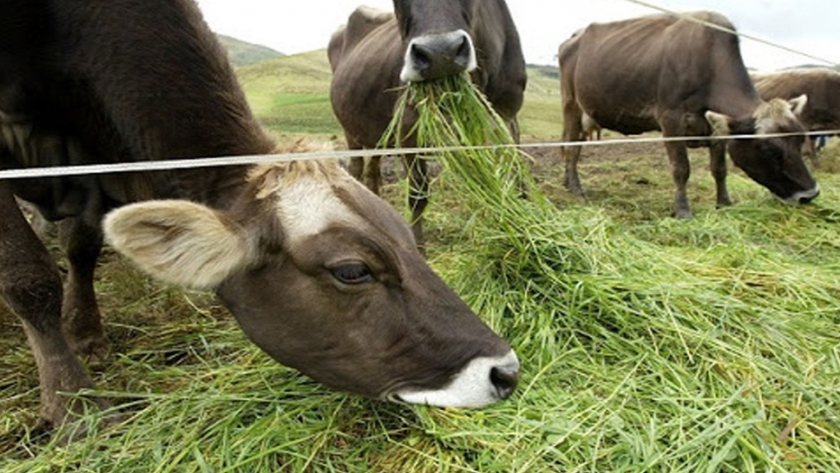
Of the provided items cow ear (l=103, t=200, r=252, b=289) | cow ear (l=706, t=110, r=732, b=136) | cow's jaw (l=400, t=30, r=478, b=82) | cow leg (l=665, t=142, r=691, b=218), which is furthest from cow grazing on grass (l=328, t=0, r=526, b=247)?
cow ear (l=706, t=110, r=732, b=136)

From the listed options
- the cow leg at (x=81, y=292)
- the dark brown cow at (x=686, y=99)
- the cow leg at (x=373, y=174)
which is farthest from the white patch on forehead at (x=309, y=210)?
the dark brown cow at (x=686, y=99)

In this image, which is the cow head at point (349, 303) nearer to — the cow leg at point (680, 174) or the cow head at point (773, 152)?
the cow head at point (773, 152)

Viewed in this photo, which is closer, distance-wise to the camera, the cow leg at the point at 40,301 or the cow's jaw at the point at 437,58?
the cow leg at the point at 40,301

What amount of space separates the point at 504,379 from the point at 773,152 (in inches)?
205

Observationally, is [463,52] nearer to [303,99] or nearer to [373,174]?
[373,174]

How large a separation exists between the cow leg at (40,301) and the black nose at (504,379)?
159cm

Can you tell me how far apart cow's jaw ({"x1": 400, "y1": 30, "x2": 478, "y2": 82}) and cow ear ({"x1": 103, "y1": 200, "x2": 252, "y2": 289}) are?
4.97ft

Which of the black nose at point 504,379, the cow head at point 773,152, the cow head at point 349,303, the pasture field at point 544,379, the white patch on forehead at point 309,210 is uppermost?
the white patch on forehead at point 309,210

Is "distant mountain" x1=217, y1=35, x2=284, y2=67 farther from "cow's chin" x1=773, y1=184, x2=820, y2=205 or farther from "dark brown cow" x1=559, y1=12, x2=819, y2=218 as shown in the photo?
"cow's chin" x1=773, y1=184, x2=820, y2=205

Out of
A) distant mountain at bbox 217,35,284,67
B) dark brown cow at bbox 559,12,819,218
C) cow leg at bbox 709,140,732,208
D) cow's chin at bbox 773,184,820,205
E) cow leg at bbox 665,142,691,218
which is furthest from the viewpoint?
distant mountain at bbox 217,35,284,67

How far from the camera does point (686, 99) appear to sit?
7668 millimetres

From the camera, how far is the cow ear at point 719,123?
701 centimetres

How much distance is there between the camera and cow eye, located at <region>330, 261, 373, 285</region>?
89.9 inches

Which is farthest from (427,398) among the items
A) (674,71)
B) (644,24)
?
(644,24)
